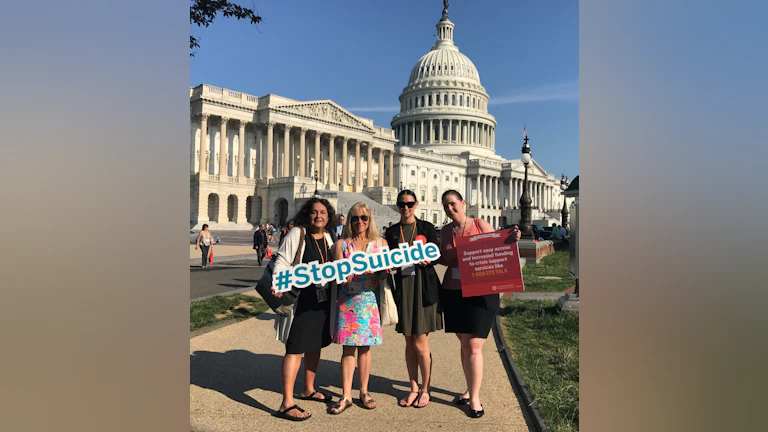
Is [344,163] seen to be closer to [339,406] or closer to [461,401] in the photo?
[461,401]

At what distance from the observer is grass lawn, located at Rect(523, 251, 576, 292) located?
52.6 feet

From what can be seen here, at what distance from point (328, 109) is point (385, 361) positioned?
6693 centimetres

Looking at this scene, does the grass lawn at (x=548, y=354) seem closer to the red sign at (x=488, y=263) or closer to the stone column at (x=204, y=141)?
the red sign at (x=488, y=263)

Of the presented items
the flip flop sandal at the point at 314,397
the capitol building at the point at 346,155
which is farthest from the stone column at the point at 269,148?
the flip flop sandal at the point at 314,397

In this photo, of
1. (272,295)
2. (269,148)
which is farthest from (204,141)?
(272,295)

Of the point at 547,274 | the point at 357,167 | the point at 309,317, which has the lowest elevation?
the point at 547,274

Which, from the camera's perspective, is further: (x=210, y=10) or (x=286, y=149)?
(x=286, y=149)

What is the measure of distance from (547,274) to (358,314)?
1643cm

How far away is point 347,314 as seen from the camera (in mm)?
5207

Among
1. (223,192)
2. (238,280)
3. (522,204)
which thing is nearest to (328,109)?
(223,192)

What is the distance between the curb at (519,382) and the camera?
16.3 feet

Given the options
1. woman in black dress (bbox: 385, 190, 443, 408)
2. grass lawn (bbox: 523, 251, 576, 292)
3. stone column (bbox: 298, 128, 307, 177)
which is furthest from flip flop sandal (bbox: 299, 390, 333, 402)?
stone column (bbox: 298, 128, 307, 177)

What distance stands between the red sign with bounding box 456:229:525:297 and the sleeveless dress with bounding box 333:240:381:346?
2.90 ft

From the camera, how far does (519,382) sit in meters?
6.17
